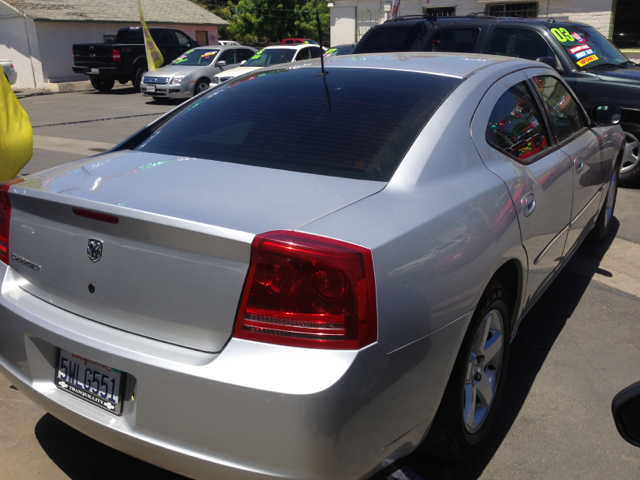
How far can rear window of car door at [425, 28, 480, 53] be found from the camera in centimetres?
785

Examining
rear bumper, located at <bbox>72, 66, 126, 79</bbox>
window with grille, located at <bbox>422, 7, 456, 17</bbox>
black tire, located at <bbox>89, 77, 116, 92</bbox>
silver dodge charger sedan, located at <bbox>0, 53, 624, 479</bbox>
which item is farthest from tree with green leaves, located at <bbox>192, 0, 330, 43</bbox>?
silver dodge charger sedan, located at <bbox>0, 53, 624, 479</bbox>

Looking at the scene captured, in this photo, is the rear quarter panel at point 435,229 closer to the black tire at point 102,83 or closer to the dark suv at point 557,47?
the dark suv at point 557,47

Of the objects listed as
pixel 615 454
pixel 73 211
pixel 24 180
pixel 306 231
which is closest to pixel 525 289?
pixel 615 454

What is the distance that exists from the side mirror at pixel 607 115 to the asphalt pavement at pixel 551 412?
1191 millimetres

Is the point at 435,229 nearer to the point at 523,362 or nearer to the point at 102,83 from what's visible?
the point at 523,362

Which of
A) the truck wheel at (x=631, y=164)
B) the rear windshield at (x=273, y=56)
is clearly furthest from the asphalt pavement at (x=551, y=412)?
the rear windshield at (x=273, y=56)

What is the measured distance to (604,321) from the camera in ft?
13.3

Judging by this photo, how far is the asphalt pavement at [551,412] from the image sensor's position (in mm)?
2572

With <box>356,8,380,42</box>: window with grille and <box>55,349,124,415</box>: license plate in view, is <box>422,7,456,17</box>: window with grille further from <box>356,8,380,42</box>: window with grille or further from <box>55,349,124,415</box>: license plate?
<box>55,349,124,415</box>: license plate

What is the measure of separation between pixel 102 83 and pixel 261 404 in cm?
2200

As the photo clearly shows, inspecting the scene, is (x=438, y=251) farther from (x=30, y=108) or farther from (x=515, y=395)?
(x=30, y=108)

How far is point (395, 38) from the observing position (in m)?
8.35

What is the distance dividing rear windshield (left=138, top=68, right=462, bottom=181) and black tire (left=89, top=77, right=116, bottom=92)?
19979 millimetres

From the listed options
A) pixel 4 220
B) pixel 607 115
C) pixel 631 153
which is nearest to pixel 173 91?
pixel 631 153
